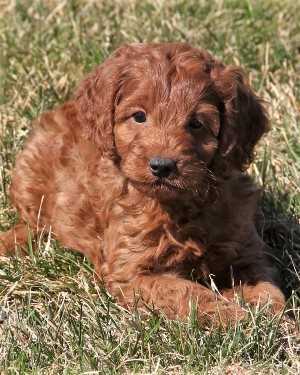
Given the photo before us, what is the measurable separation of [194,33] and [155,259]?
127 inches

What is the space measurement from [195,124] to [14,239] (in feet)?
5.91

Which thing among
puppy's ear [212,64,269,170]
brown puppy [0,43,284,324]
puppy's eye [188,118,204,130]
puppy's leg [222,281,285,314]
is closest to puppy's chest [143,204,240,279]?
brown puppy [0,43,284,324]

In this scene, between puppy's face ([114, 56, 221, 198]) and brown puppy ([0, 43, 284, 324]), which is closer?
puppy's face ([114, 56, 221, 198])

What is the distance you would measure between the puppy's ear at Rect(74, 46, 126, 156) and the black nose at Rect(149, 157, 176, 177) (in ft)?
2.03

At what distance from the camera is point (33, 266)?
21.3 ft

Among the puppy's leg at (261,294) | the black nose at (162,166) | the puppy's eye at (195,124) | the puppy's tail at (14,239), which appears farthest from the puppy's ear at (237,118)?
the puppy's tail at (14,239)

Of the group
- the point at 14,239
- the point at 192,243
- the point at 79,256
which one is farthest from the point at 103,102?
the point at 14,239

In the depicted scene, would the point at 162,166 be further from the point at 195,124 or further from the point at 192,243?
the point at 192,243

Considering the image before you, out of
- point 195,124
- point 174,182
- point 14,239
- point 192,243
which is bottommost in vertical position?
point 14,239

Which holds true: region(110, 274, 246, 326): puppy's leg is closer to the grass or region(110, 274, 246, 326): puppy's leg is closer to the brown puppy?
the brown puppy

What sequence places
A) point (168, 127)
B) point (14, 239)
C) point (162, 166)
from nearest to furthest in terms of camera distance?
point (162, 166), point (168, 127), point (14, 239)

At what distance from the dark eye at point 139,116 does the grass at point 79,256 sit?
3.42 ft

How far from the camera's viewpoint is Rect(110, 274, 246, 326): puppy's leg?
18.9ft

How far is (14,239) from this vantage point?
23.2ft
